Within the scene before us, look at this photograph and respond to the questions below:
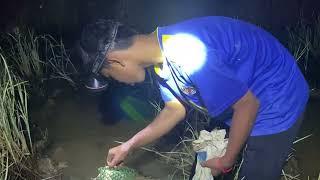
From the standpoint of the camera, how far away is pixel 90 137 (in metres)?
3.64

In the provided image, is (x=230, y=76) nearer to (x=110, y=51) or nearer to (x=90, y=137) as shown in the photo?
(x=110, y=51)

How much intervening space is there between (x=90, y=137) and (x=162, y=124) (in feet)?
4.84

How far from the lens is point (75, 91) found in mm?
4258

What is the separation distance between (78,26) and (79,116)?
5.54 ft

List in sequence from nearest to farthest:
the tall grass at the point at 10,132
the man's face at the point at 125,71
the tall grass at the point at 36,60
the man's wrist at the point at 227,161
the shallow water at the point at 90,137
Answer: the man's face at the point at 125,71
the man's wrist at the point at 227,161
the tall grass at the point at 10,132
the shallow water at the point at 90,137
the tall grass at the point at 36,60

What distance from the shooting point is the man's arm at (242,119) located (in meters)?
1.90

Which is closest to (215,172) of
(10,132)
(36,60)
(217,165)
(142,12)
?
(217,165)

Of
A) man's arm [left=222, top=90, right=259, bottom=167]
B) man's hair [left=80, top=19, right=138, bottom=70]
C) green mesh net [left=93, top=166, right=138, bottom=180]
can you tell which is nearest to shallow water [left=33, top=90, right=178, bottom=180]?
green mesh net [left=93, top=166, right=138, bottom=180]

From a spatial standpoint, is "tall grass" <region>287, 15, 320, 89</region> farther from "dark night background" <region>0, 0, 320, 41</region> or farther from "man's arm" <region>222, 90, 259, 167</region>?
"man's arm" <region>222, 90, 259, 167</region>

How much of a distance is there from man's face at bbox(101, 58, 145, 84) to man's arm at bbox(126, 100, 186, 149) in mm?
378

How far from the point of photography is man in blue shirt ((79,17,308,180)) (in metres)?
1.82

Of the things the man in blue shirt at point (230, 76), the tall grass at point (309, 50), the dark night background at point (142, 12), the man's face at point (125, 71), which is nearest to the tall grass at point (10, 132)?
the man in blue shirt at point (230, 76)

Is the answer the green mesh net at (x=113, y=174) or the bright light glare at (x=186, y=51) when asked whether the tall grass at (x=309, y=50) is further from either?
the bright light glare at (x=186, y=51)

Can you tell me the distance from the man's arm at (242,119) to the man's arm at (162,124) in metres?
0.38
